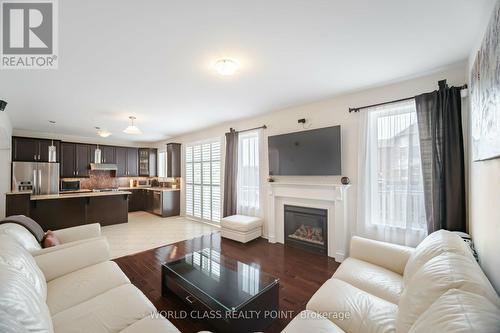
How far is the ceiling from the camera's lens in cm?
146

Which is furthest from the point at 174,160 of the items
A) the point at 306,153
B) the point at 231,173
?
the point at 306,153

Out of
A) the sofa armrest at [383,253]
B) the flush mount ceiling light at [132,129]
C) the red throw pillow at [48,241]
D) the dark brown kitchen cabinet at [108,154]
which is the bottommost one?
the sofa armrest at [383,253]

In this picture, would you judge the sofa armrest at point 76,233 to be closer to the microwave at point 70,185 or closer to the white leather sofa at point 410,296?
the white leather sofa at point 410,296

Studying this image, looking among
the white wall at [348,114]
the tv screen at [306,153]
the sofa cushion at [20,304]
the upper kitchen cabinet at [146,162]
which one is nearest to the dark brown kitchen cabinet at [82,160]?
the upper kitchen cabinet at [146,162]

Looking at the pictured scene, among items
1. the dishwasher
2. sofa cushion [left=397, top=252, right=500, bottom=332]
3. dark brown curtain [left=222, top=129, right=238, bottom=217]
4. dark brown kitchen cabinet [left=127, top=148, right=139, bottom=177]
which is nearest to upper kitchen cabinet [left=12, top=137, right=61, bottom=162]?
dark brown kitchen cabinet [left=127, top=148, right=139, bottom=177]

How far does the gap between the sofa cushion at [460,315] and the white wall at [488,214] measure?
1.74 ft

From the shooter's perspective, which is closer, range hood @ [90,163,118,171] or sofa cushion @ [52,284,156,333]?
sofa cushion @ [52,284,156,333]

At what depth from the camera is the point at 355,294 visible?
145cm

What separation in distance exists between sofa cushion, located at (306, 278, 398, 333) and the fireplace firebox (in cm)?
180

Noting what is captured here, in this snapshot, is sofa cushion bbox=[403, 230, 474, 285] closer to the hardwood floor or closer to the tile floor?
the hardwood floor

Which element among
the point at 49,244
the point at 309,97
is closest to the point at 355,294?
the point at 309,97

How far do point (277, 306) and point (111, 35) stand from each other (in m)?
2.88

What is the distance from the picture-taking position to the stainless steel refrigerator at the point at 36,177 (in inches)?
193

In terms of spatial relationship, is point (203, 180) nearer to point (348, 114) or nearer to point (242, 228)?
point (242, 228)
